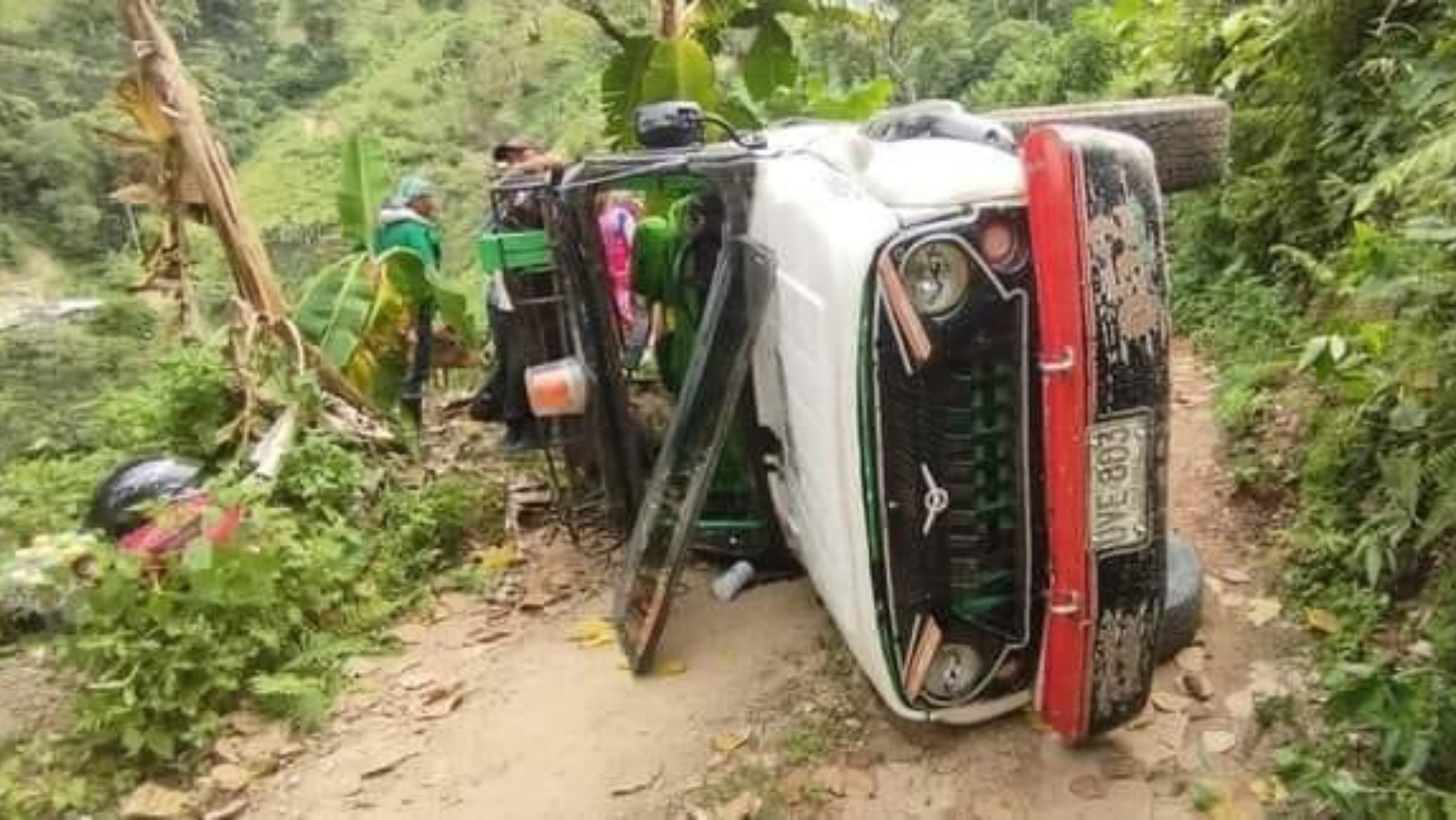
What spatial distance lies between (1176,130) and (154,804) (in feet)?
12.7

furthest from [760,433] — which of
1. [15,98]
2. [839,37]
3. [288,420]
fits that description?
[15,98]

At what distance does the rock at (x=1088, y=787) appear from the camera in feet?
8.15

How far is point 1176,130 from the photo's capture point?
12.1 ft

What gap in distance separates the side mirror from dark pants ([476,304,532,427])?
3.55 ft

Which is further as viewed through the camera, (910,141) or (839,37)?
(839,37)

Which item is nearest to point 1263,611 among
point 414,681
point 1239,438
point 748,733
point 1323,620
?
point 1323,620

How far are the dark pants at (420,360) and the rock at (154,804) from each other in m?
3.03

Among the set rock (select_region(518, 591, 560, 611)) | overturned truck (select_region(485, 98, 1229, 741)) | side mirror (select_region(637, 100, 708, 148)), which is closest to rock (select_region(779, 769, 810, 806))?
overturned truck (select_region(485, 98, 1229, 741))

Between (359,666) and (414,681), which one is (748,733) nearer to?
(414,681)

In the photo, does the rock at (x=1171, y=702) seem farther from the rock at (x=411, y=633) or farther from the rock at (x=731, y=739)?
the rock at (x=411, y=633)

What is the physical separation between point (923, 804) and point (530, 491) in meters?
2.83

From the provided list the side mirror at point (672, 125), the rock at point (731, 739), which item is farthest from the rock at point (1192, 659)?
the side mirror at point (672, 125)

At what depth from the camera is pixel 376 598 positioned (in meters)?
4.22

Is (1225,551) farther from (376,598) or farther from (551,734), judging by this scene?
(376,598)
